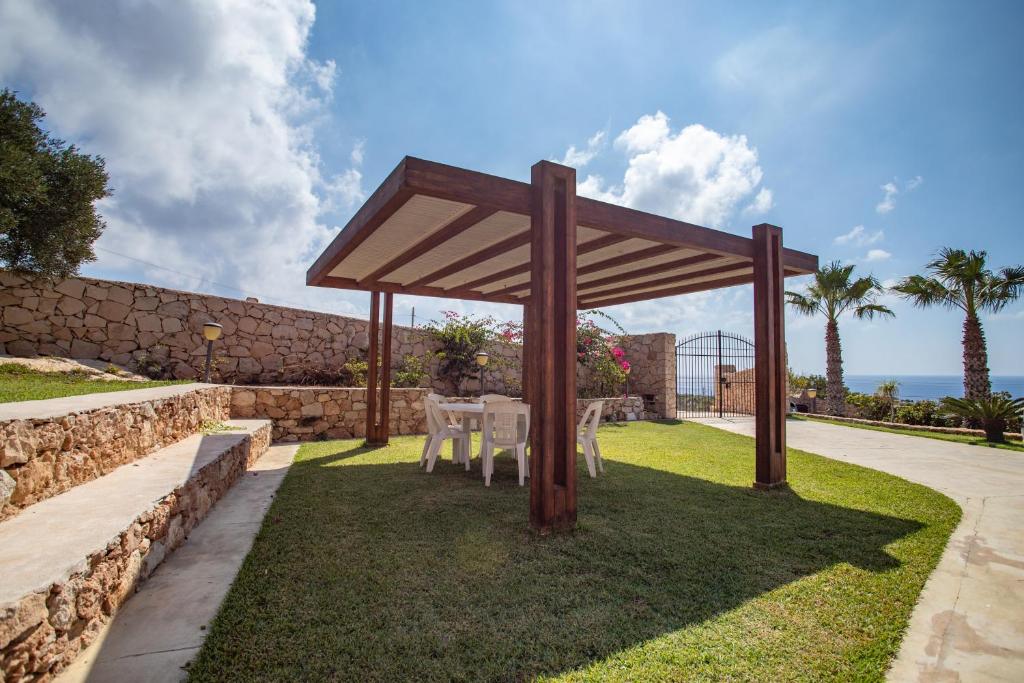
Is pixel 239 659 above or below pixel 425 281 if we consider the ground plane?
below

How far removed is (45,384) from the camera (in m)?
4.44

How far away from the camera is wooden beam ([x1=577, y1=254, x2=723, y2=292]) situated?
494 centimetres

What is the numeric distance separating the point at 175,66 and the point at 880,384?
58.7 ft

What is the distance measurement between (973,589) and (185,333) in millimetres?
10387

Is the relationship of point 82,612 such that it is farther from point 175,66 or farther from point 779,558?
point 175,66

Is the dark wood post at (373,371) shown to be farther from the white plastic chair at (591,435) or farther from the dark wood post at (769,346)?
the dark wood post at (769,346)

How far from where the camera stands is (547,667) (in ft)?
5.43

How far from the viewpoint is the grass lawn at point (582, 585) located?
170 cm

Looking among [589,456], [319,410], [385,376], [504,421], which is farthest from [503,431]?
[319,410]

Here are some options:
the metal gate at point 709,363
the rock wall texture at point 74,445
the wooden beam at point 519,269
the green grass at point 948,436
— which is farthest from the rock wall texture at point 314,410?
the green grass at point 948,436

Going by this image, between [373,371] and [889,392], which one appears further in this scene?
[889,392]

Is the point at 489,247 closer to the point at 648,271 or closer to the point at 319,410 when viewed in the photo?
the point at 648,271

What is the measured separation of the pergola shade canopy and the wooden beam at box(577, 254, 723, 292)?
0.04ft

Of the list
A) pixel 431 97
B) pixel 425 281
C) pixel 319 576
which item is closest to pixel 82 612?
pixel 319 576
